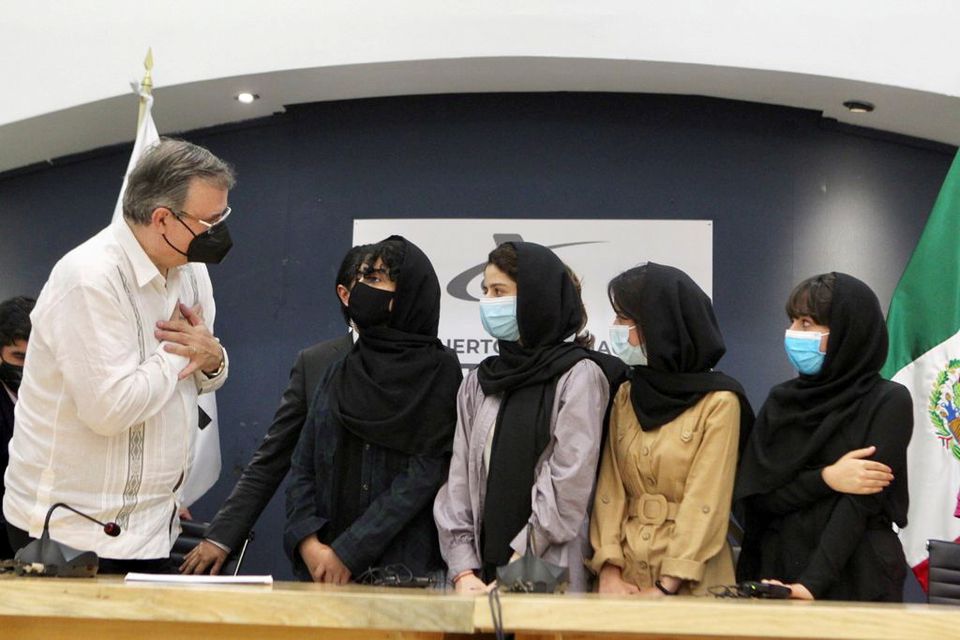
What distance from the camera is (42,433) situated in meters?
2.64

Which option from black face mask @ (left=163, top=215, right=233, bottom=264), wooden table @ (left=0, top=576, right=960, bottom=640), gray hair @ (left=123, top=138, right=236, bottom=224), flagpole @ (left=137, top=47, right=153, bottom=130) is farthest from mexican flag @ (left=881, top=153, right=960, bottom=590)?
flagpole @ (left=137, top=47, right=153, bottom=130)

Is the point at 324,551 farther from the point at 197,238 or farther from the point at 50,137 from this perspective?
the point at 50,137

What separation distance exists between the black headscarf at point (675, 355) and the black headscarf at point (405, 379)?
52 cm

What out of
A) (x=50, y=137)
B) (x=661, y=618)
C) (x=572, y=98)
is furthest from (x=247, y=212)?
(x=661, y=618)

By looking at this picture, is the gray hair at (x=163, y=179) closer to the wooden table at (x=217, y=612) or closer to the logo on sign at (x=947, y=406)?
the wooden table at (x=217, y=612)

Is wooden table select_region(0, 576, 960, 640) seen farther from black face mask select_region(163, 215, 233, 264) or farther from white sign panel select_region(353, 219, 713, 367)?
white sign panel select_region(353, 219, 713, 367)

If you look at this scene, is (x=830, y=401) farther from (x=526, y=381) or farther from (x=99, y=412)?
(x=99, y=412)

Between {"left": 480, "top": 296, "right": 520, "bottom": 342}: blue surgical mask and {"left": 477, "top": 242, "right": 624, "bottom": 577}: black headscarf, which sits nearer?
{"left": 477, "top": 242, "right": 624, "bottom": 577}: black headscarf

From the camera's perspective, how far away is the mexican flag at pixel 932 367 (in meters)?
4.02

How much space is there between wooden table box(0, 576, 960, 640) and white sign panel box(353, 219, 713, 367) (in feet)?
10.7

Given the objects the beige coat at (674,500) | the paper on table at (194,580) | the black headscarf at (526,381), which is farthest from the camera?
the black headscarf at (526,381)

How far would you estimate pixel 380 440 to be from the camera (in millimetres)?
3080

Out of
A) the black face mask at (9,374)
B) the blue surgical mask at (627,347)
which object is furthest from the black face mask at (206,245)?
the black face mask at (9,374)

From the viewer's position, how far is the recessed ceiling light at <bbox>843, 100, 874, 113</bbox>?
4965 mm
